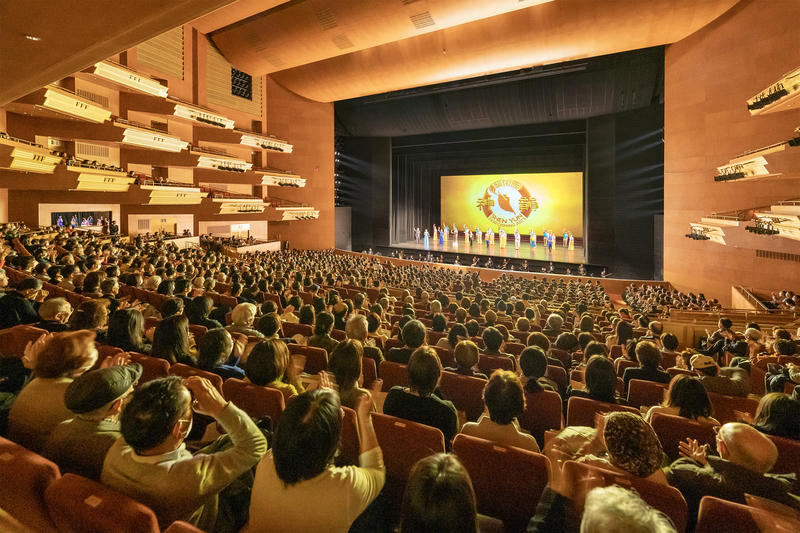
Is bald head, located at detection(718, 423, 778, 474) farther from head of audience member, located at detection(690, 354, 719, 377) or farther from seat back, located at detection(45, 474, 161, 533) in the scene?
seat back, located at detection(45, 474, 161, 533)

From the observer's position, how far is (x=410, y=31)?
1598 cm

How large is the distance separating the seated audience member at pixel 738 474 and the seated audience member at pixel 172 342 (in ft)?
9.97

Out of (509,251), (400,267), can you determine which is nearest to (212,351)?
(400,267)

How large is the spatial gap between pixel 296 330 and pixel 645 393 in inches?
140

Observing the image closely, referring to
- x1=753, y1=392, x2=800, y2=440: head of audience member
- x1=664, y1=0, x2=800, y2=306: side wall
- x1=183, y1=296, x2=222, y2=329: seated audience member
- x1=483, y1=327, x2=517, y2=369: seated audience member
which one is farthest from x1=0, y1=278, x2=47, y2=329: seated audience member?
x1=664, y1=0, x2=800, y2=306: side wall

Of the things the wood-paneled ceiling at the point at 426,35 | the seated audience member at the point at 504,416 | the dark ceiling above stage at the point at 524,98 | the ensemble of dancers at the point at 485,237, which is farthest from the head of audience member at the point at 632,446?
the ensemble of dancers at the point at 485,237

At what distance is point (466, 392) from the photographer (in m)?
3.31

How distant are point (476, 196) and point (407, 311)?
68.0ft

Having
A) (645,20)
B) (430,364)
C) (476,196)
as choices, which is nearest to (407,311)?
(430,364)

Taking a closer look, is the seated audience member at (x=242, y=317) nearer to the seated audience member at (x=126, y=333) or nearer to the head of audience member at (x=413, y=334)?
the seated audience member at (x=126, y=333)

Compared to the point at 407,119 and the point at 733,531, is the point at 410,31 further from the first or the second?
the point at 733,531

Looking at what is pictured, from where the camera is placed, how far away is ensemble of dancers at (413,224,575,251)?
23391 millimetres

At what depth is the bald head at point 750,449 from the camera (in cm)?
181

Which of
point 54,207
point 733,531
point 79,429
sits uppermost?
point 54,207
